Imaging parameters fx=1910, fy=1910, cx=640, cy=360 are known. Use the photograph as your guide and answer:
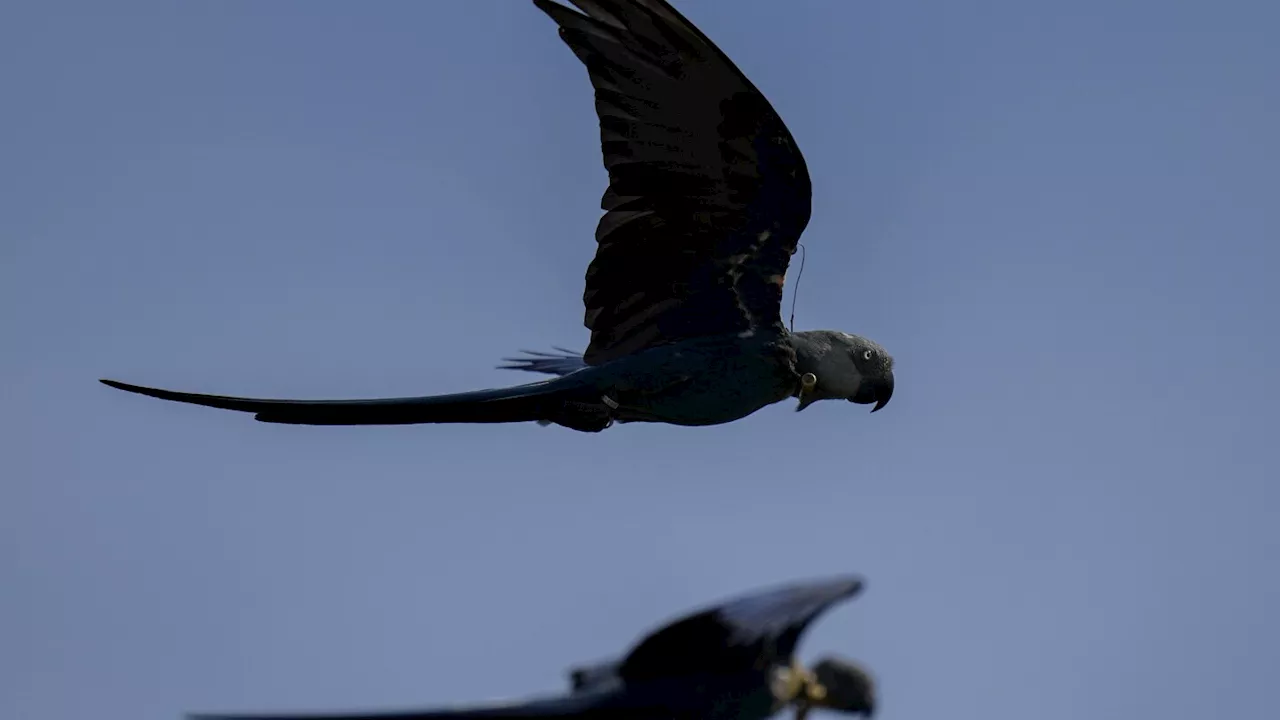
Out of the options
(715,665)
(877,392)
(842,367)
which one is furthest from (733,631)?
(877,392)

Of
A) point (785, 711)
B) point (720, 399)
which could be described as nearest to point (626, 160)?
point (720, 399)

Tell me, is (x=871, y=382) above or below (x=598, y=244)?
below

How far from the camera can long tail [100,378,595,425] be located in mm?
9133

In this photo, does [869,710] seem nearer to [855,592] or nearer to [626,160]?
[855,592]

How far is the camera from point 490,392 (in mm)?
9867

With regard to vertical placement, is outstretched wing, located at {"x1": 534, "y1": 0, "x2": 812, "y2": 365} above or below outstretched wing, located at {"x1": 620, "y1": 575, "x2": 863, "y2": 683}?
above

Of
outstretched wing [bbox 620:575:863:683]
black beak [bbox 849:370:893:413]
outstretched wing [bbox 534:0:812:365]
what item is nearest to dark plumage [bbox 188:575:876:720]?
outstretched wing [bbox 620:575:863:683]

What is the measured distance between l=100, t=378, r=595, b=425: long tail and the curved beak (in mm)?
1782

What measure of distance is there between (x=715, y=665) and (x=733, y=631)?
0.15m

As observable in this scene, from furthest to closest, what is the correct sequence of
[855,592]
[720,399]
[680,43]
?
1. [720,399]
2. [680,43]
3. [855,592]

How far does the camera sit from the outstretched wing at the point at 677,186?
9.72m

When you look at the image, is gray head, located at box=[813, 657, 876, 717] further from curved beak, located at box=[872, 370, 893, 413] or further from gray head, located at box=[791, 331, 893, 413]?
curved beak, located at box=[872, 370, 893, 413]

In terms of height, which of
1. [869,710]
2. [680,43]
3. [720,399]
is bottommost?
[869,710]

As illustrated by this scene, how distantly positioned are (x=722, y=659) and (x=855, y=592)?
50 cm
